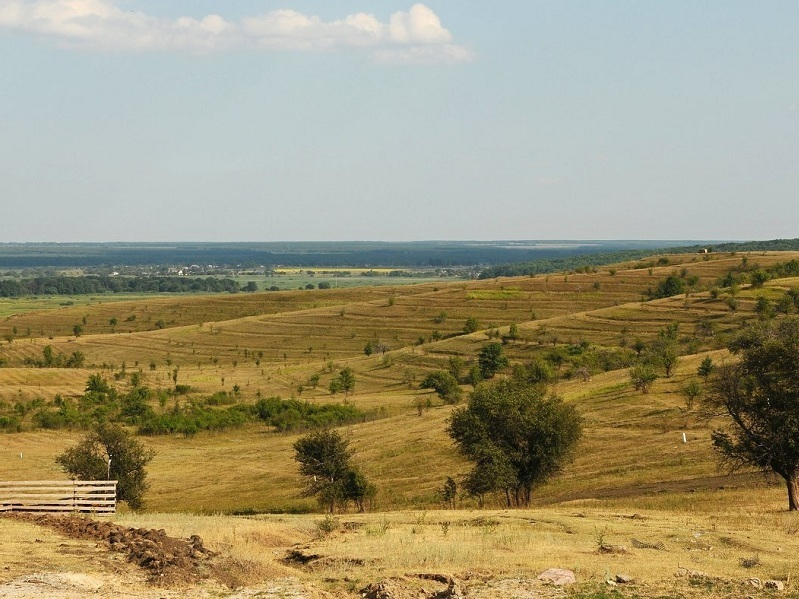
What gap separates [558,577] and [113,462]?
38.1 meters

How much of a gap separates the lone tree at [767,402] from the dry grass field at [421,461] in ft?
6.88

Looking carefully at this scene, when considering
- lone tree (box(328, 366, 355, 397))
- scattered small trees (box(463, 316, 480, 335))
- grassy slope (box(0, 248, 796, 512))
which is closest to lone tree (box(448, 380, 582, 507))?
grassy slope (box(0, 248, 796, 512))

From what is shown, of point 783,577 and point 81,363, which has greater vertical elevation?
point 783,577

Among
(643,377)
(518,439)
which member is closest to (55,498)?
(518,439)

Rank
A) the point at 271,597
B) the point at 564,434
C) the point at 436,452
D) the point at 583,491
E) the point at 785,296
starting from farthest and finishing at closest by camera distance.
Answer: the point at 785,296 → the point at 436,452 → the point at 583,491 → the point at 564,434 → the point at 271,597

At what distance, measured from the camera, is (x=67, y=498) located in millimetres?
33812

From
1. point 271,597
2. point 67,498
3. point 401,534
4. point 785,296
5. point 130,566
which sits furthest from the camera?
point 785,296

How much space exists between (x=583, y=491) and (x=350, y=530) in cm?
2671

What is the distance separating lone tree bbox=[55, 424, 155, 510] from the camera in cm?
5338

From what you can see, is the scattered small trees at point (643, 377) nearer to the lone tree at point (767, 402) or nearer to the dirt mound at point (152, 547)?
the lone tree at point (767, 402)

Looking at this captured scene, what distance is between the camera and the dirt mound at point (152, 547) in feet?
74.6

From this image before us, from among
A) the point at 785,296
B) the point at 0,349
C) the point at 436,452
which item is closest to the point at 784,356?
the point at 436,452

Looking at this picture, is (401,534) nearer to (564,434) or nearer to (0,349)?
(564,434)

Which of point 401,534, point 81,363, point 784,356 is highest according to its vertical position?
point 784,356
